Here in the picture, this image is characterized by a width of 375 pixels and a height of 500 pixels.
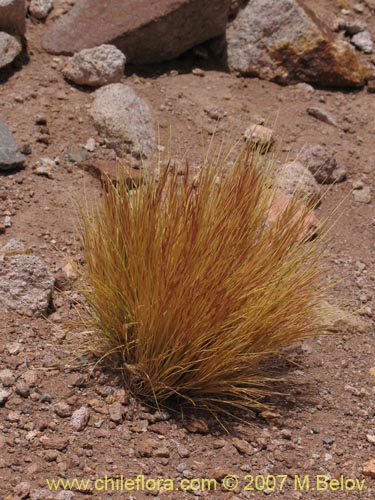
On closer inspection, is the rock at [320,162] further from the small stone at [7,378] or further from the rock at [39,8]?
the small stone at [7,378]

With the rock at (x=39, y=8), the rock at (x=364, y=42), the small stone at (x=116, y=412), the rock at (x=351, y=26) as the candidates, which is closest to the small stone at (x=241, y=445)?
the small stone at (x=116, y=412)

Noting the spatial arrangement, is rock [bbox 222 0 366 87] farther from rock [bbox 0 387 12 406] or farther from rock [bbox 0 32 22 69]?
rock [bbox 0 387 12 406]

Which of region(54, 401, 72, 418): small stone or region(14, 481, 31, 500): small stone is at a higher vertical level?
region(14, 481, 31, 500): small stone

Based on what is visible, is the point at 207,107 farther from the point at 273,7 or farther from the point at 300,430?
the point at 300,430

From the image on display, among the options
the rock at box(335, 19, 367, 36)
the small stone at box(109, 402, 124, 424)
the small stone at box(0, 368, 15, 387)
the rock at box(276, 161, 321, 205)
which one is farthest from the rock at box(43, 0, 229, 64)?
the small stone at box(109, 402, 124, 424)

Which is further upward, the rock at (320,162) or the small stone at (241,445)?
the rock at (320,162)

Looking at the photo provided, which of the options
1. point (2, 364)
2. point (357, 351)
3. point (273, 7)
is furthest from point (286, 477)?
point (273, 7)

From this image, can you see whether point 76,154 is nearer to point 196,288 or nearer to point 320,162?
point 320,162
